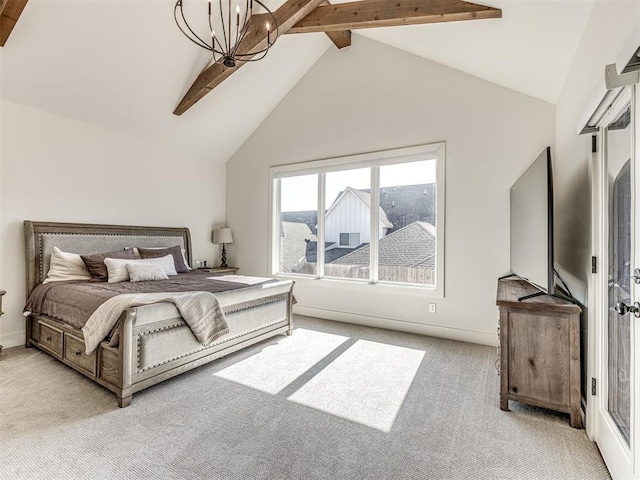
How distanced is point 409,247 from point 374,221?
58 centimetres

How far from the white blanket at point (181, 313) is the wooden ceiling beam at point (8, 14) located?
7.95 ft

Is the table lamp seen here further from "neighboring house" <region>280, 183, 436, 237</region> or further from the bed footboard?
"neighboring house" <region>280, 183, 436, 237</region>

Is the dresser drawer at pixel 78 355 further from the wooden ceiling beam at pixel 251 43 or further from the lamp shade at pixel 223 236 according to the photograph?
the wooden ceiling beam at pixel 251 43

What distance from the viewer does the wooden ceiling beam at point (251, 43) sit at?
3133mm

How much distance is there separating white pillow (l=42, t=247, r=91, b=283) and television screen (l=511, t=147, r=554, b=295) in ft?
14.1

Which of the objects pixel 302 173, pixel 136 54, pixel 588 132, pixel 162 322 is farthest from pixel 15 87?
pixel 588 132

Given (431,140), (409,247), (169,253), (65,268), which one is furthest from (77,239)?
(431,140)

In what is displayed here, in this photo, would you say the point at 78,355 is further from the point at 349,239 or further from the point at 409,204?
the point at 409,204

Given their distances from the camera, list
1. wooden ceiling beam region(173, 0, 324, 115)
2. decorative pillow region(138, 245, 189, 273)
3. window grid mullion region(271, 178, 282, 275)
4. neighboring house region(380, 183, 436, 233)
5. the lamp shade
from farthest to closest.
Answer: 1. the lamp shade
2. window grid mullion region(271, 178, 282, 275)
3. decorative pillow region(138, 245, 189, 273)
4. neighboring house region(380, 183, 436, 233)
5. wooden ceiling beam region(173, 0, 324, 115)

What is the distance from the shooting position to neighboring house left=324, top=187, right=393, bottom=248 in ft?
14.4

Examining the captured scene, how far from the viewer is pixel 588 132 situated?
6.35 feet

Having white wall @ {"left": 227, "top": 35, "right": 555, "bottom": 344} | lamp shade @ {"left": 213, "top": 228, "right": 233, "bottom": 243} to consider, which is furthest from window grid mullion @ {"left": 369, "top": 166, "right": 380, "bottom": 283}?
lamp shade @ {"left": 213, "top": 228, "right": 233, "bottom": 243}

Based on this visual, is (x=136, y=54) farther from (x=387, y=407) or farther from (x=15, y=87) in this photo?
(x=387, y=407)

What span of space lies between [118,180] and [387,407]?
4.23 m
